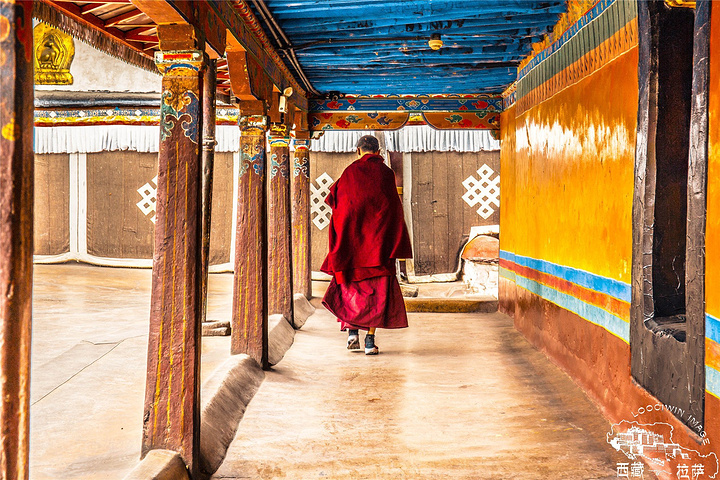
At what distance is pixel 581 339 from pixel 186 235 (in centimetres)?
228

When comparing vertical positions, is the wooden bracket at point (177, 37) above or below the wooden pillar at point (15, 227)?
above

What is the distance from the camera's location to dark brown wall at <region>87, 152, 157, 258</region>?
9.58 m

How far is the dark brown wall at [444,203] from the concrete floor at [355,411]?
352 cm

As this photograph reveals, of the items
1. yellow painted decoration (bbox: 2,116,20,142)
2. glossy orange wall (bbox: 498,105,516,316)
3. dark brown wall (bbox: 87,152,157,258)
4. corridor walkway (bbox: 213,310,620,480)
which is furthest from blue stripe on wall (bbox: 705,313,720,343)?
dark brown wall (bbox: 87,152,157,258)

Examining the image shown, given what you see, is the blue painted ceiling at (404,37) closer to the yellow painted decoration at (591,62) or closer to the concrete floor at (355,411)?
the yellow painted decoration at (591,62)

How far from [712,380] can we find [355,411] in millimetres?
1788

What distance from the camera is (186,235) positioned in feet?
8.21

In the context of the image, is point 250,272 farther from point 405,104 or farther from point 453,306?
point 405,104

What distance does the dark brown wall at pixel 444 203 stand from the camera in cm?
891

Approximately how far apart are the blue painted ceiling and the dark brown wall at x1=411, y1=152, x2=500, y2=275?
8.89ft

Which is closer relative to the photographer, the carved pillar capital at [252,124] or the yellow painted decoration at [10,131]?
the yellow painted decoration at [10,131]

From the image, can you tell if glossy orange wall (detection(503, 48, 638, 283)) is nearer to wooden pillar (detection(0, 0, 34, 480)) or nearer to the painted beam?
the painted beam

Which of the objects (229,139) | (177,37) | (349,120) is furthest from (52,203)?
(177,37)

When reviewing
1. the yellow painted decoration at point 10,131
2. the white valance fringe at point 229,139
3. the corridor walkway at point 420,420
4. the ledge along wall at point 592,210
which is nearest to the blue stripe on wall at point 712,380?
the ledge along wall at point 592,210
